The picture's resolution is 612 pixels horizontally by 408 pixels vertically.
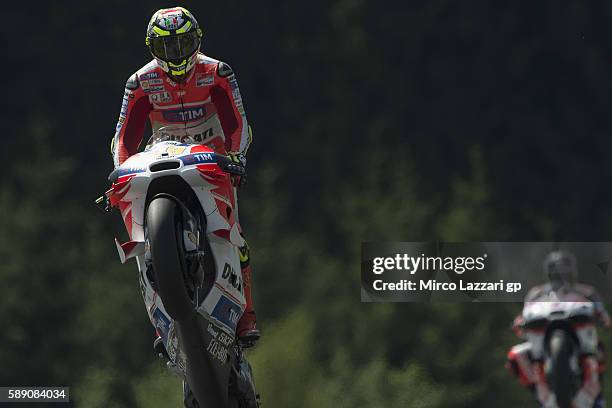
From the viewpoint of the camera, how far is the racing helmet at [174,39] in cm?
999

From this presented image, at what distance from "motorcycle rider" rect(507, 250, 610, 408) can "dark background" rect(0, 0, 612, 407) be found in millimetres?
27007

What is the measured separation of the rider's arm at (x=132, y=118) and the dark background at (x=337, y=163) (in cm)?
2964

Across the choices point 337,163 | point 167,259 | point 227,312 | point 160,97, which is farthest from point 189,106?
point 337,163

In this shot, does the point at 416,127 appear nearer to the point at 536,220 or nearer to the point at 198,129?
the point at 536,220

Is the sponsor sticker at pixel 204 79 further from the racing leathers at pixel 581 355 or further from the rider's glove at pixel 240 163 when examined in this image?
the racing leathers at pixel 581 355

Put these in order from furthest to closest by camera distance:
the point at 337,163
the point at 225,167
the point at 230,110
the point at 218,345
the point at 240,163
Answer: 1. the point at 337,163
2. the point at 230,110
3. the point at 240,163
4. the point at 225,167
5. the point at 218,345

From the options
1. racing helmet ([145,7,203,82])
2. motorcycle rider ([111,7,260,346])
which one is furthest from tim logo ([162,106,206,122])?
racing helmet ([145,7,203,82])

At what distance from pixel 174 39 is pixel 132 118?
0.64 meters

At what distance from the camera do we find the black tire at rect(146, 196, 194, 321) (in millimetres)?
8656

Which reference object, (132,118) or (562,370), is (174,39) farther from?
(562,370)

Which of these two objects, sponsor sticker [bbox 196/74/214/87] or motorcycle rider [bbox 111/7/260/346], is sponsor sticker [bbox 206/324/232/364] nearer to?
motorcycle rider [bbox 111/7/260/346]

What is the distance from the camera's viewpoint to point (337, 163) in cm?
7288

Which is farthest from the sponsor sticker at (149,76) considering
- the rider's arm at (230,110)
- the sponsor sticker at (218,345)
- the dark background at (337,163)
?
the dark background at (337,163)

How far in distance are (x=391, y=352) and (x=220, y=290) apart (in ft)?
146
